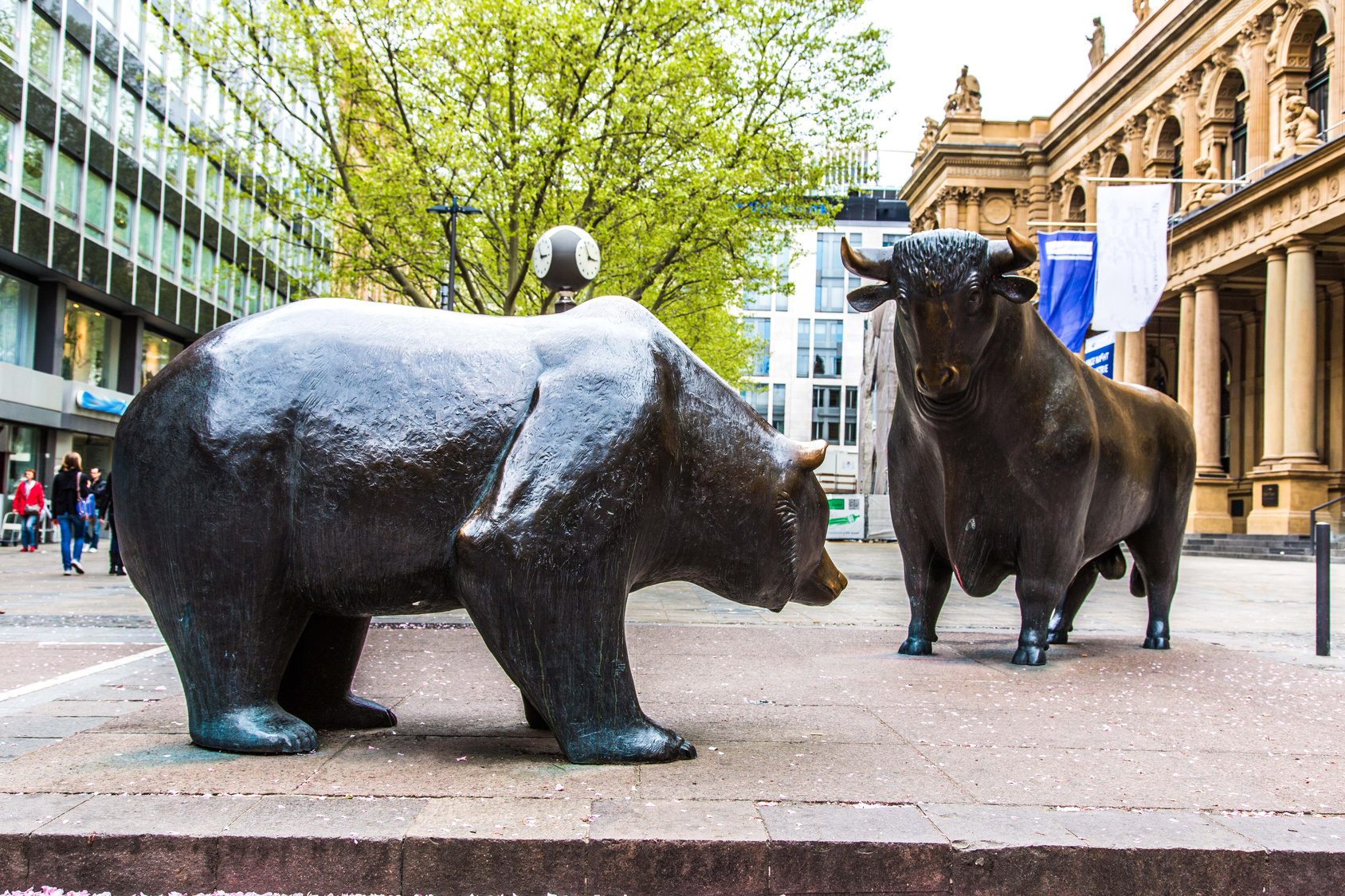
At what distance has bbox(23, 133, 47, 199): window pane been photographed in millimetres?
23469

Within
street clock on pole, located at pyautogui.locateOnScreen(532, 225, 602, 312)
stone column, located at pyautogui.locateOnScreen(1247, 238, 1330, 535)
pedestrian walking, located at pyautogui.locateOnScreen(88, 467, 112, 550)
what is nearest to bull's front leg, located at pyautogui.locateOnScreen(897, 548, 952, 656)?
street clock on pole, located at pyautogui.locateOnScreen(532, 225, 602, 312)

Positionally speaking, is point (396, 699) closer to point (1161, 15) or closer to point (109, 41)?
point (109, 41)

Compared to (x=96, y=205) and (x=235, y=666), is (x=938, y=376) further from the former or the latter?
(x=96, y=205)

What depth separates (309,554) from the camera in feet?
10.8

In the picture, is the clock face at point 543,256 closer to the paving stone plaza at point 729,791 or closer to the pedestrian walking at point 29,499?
the paving stone plaza at point 729,791

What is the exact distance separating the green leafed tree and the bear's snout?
45.1ft

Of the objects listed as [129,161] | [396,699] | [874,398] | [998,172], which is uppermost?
[998,172]

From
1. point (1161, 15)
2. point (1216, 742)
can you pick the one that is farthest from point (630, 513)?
point (1161, 15)

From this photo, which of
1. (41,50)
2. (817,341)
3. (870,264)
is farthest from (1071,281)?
(817,341)

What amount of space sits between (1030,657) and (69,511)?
14.1 meters

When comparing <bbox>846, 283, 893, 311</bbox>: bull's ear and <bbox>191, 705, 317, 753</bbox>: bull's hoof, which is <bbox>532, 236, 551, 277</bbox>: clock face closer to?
<bbox>846, 283, 893, 311</bbox>: bull's ear

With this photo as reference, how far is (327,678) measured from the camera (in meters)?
3.97

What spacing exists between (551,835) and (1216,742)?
277 centimetres

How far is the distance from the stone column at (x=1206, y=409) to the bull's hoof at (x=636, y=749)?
32749 mm
